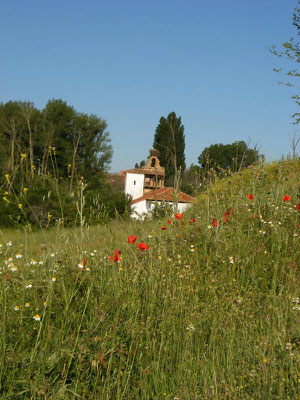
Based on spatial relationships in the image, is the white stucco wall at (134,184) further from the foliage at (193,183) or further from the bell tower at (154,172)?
the bell tower at (154,172)

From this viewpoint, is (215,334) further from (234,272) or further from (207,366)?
(234,272)

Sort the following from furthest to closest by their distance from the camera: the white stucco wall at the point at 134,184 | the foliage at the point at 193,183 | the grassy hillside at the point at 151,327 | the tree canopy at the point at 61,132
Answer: the white stucco wall at the point at 134,184, the tree canopy at the point at 61,132, the foliage at the point at 193,183, the grassy hillside at the point at 151,327

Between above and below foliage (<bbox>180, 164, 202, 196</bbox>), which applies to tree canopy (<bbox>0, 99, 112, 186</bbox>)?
above

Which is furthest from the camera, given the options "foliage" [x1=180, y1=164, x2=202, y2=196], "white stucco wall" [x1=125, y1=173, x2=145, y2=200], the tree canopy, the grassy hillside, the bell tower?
"white stucco wall" [x1=125, y1=173, x2=145, y2=200]

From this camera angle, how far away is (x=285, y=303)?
9.88 ft

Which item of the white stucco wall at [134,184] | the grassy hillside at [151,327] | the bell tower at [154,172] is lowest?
the grassy hillside at [151,327]

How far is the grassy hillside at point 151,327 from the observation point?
6.42 ft

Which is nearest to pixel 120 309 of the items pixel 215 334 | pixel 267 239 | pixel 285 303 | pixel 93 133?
pixel 215 334

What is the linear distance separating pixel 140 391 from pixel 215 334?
59cm

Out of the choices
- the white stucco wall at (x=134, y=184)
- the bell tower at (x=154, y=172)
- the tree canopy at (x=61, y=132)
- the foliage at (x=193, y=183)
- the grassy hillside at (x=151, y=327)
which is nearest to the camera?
the grassy hillside at (x=151, y=327)

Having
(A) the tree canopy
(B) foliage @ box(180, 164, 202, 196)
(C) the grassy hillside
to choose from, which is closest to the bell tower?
(B) foliage @ box(180, 164, 202, 196)

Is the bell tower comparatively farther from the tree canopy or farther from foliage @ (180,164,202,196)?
the tree canopy

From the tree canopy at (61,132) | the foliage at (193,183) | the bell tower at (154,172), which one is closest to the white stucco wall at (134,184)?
the tree canopy at (61,132)

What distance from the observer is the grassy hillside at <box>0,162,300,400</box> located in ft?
6.42
